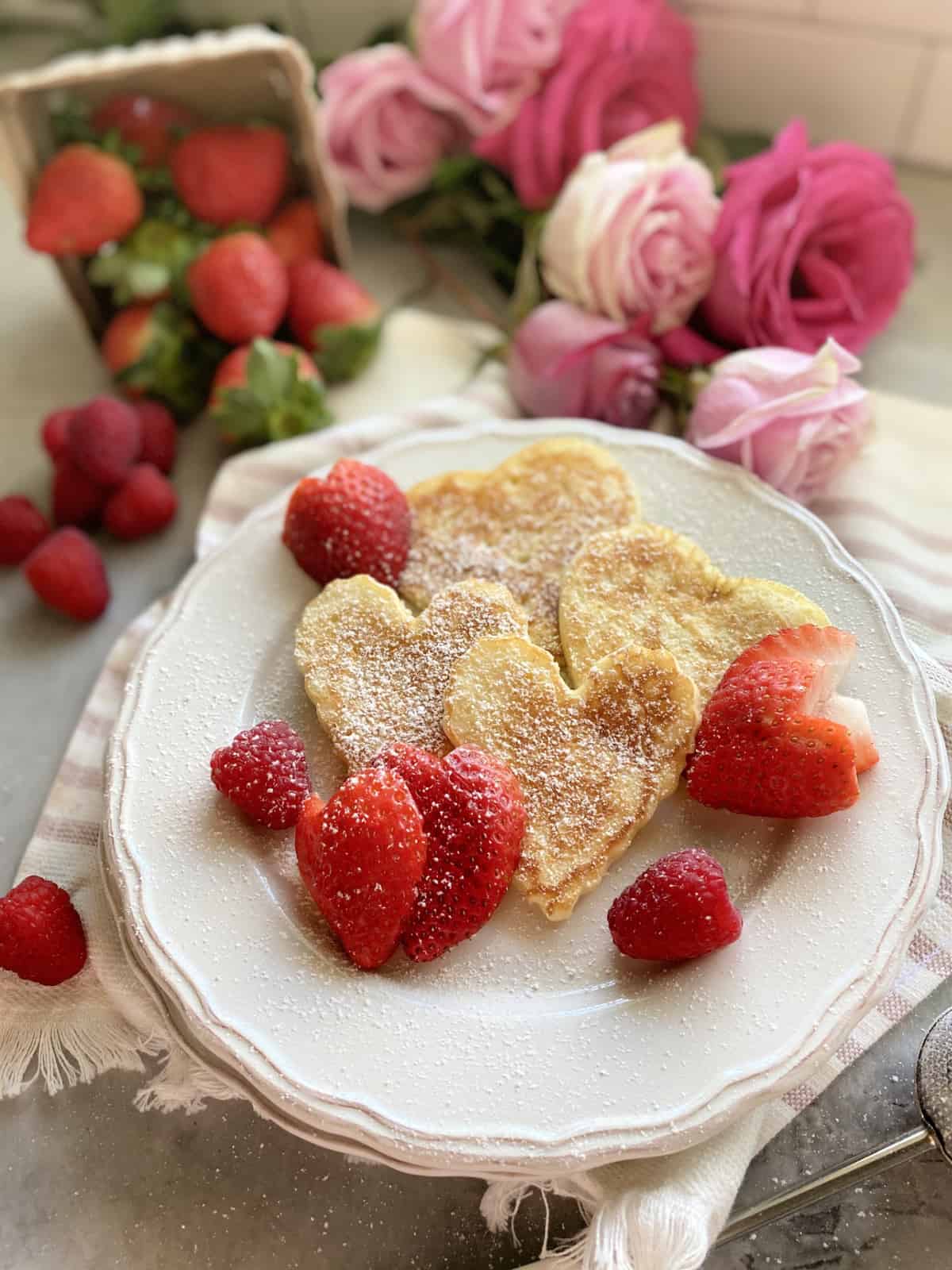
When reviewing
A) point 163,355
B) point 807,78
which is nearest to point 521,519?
point 163,355

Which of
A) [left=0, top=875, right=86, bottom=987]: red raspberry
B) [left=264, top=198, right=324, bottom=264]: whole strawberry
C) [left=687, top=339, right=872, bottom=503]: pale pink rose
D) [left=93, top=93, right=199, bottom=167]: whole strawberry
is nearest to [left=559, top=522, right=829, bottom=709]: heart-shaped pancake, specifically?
[left=687, top=339, right=872, bottom=503]: pale pink rose

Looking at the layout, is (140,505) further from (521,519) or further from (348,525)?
(521,519)

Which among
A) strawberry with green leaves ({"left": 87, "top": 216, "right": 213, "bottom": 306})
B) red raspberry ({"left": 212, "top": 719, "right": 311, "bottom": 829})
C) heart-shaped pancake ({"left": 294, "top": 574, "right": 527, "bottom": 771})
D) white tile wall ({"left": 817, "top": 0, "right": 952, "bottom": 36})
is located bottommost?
red raspberry ({"left": 212, "top": 719, "right": 311, "bottom": 829})

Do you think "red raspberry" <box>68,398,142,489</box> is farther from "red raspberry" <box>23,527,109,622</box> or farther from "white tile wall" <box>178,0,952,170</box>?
"white tile wall" <box>178,0,952,170</box>

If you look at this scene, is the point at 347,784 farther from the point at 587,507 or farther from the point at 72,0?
the point at 72,0

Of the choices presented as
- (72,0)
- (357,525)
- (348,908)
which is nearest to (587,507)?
(357,525)
